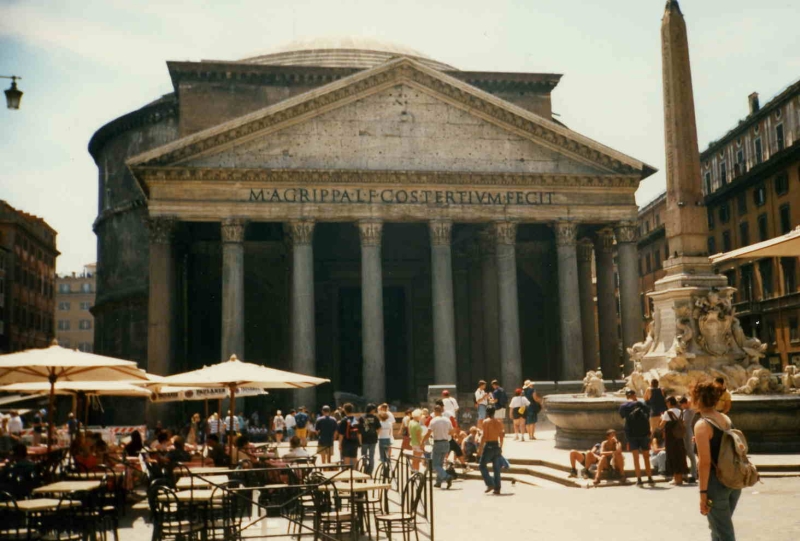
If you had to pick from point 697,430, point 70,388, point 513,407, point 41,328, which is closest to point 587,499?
point 697,430

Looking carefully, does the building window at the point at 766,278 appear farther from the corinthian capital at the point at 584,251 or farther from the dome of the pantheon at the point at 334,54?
the dome of the pantheon at the point at 334,54

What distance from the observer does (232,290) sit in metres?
29.6

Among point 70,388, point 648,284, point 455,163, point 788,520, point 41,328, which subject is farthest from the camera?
point 41,328

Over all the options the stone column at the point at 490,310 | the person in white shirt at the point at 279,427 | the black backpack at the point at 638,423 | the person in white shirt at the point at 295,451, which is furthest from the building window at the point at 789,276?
the person in white shirt at the point at 295,451

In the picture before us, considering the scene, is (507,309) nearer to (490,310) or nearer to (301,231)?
(490,310)

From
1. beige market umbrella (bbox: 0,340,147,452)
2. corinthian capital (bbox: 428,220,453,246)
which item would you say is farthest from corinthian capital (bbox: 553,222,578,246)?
beige market umbrella (bbox: 0,340,147,452)

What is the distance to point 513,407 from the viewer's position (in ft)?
73.5

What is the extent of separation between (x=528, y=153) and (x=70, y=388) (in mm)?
20593

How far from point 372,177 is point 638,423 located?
19.1 m

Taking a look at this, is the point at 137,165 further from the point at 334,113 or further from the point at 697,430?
the point at 697,430

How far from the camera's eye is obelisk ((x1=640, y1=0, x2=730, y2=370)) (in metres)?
13.6

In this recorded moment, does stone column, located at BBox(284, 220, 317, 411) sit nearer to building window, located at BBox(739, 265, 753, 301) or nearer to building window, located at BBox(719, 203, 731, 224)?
building window, located at BBox(739, 265, 753, 301)

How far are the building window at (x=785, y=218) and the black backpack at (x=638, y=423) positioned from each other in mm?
29459

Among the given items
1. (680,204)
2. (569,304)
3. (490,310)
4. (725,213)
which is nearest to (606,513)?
(680,204)
